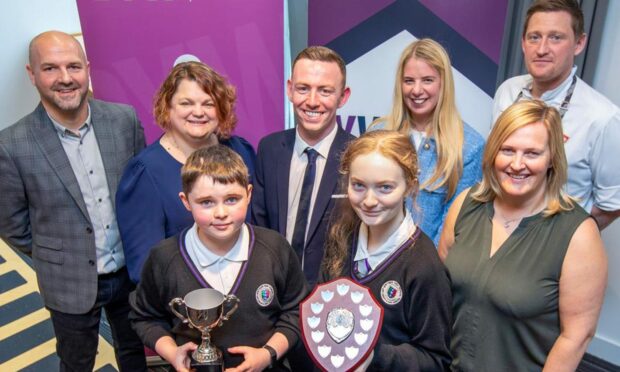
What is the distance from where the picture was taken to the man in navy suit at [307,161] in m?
1.92

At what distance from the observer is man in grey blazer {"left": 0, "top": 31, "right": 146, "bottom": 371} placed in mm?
2002

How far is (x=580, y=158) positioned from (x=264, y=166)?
1369mm

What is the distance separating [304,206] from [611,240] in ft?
6.58

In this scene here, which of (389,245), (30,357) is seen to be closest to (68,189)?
(389,245)

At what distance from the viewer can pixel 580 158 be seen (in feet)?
6.88

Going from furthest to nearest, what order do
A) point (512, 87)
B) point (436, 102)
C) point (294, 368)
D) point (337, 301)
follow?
point (512, 87)
point (436, 102)
point (294, 368)
point (337, 301)

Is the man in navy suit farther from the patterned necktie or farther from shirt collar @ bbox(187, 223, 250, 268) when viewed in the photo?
shirt collar @ bbox(187, 223, 250, 268)

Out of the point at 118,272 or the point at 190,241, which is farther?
the point at 118,272

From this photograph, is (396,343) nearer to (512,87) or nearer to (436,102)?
Result: (436,102)

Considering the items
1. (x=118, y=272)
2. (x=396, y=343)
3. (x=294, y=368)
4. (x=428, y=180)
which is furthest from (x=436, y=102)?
(x=118, y=272)

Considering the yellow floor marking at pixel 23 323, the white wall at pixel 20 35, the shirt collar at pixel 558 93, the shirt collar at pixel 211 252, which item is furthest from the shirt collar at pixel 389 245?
the white wall at pixel 20 35

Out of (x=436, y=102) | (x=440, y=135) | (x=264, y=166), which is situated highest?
(x=436, y=102)

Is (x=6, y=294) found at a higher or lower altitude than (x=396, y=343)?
lower

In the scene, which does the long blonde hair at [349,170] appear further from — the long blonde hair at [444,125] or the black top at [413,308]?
the long blonde hair at [444,125]
